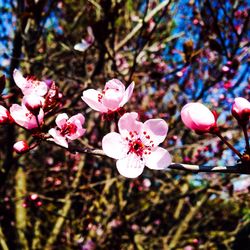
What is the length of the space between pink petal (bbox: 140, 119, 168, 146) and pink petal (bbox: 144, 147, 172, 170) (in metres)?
0.05

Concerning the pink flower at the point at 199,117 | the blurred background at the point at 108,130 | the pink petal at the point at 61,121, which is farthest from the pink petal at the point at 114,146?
the blurred background at the point at 108,130

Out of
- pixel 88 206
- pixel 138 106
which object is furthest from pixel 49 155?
pixel 138 106

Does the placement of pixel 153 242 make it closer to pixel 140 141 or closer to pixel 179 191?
pixel 179 191

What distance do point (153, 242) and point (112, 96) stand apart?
3441 millimetres

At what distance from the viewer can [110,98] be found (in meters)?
1.41

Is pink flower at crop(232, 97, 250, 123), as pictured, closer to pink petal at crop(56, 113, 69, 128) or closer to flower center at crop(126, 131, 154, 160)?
flower center at crop(126, 131, 154, 160)

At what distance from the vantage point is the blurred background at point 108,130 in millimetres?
3145

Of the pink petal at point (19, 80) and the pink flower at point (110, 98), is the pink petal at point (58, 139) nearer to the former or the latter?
the pink flower at point (110, 98)

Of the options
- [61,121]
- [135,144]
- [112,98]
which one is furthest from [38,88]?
[135,144]

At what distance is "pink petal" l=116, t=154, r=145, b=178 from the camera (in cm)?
146

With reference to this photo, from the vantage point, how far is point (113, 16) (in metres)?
2.83

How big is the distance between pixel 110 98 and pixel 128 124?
0.17 meters

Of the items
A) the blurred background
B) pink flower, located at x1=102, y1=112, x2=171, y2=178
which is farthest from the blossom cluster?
the blurred background

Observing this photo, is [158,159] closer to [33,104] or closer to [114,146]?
[114,146]
